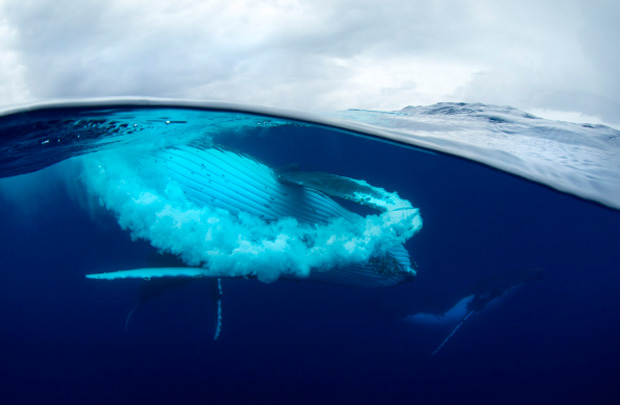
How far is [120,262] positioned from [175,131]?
465 centimetres

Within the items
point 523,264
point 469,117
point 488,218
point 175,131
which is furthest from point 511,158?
point 523,264

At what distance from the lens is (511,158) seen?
654 cm

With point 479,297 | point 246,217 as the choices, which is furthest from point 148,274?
point 479,297

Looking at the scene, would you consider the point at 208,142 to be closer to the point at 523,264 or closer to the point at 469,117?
the point at 469,117

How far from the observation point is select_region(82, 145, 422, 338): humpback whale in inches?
199

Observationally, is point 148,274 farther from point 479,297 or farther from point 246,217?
point 479,297

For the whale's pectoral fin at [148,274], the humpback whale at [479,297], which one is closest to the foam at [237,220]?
the whale's pectoral fin at [148,274]

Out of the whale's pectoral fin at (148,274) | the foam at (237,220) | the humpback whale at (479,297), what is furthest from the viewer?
the humpback whale at (479,297)

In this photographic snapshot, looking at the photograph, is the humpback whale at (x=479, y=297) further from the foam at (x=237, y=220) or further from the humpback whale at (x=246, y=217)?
the foam at (x=237, y=220)

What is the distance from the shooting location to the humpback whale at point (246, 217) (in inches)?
199

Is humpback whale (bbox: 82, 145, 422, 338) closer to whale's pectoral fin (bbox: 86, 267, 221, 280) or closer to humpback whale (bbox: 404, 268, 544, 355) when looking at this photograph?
whale's pectoral fin (bbox: 86, 267, 221, 280)

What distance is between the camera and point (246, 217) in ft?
17.5

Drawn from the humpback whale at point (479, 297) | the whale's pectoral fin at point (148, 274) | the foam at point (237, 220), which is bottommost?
the humpback whale at point (479, 297)

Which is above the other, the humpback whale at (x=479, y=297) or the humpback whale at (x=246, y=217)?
the humpback whale at (x=246, y=217)
